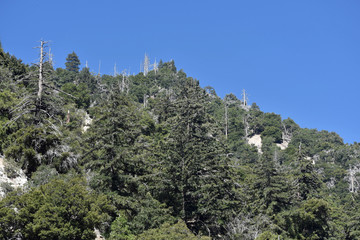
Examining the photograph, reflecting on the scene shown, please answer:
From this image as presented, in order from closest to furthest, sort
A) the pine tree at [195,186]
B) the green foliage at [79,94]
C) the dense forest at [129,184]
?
the dense forest at [129,184] < the pine tree at [195,186] < the green foliage at [79,94]

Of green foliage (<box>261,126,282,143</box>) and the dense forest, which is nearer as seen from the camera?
the dense forest

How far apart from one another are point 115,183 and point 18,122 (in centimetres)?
798

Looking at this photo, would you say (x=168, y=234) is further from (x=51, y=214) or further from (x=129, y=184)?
(x=51, y=214)

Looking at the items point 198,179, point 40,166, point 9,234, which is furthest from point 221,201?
point 9,234

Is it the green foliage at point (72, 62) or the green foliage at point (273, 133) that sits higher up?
the green foliage at point (72, 62)

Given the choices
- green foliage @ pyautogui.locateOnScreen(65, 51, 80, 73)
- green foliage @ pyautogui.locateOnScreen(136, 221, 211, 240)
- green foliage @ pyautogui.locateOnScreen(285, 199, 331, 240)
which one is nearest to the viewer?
green foliage @ pyautogui.locateOnScreen(136, 221, 211, 240)

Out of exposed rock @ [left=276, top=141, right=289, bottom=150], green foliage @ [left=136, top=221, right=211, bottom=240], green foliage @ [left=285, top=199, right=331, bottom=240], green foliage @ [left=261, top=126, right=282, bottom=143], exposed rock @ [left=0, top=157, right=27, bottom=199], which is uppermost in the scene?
green foliage @ [left=261, top=126, right=282, bottom=143]

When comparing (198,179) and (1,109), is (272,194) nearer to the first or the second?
(198,179)

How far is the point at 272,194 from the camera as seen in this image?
1219 inches

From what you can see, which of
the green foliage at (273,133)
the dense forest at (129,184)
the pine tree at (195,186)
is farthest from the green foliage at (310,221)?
the green foliage at (273,133)

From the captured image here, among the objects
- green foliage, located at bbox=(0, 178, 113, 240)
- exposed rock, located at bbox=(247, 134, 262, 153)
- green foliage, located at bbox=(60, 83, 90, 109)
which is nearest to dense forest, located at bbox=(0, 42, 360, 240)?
green foliage, located at bbox=(0, 178, 113, 240)

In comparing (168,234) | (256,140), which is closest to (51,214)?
(168,234)

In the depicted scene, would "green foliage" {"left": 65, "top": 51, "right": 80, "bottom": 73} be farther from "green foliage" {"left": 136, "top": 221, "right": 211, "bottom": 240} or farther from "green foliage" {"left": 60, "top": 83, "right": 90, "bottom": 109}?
"green foliage" {"left": 136, "top": 221, "right": 211, "bottom": 240}

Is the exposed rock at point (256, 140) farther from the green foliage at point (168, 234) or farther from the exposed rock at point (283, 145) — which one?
the green foliage at point (168, 234)
